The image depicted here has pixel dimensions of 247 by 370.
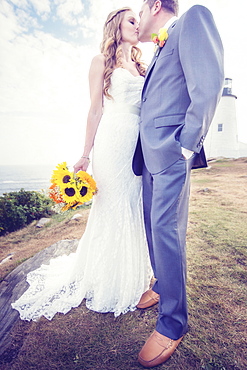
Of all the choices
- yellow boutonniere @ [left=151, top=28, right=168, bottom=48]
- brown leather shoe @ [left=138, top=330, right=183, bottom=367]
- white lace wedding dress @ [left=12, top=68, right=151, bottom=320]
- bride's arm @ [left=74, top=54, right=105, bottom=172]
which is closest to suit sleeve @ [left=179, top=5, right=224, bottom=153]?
yellow boutonniere @ [left=151, top=28, right=168, bottom=48]

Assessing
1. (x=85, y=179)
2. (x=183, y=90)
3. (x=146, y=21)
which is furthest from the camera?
(x=85, y=179)

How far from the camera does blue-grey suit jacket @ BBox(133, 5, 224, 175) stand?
1.76 m

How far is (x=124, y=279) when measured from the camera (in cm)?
Result: 281

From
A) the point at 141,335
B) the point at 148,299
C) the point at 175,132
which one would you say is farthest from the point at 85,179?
the point at 141,335

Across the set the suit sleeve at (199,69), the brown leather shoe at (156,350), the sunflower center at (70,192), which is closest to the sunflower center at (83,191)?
the sunflower center at (70,192)

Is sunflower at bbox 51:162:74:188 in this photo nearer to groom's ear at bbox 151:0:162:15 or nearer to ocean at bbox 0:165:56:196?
groom's ear at bbox 151:0:162:15

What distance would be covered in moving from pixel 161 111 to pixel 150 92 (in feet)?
0.88

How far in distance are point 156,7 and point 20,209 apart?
312 inches

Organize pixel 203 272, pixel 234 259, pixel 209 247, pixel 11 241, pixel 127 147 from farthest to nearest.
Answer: pixel 11 241, pixel 209 247, pixel 234 259, pixel 203 272, pixel 127 147

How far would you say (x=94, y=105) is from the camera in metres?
2.86

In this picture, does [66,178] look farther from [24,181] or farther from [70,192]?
[24,181]

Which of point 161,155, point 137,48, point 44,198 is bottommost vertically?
point 44,198

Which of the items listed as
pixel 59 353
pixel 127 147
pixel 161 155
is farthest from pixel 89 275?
pixel 161 155

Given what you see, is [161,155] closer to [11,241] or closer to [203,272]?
[203,272]
